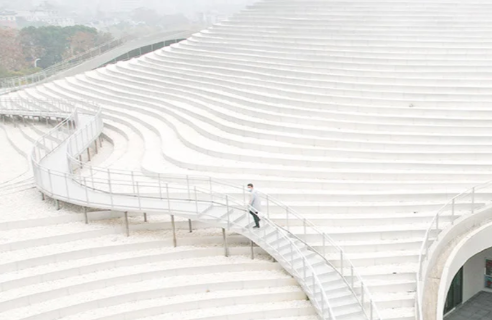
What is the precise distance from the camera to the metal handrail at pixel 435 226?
10.2 meters

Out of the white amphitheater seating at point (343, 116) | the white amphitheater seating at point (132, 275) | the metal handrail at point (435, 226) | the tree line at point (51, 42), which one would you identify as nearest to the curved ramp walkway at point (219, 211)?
the white amphitheater seating at point (132, 275)

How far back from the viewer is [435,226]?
12484 mm

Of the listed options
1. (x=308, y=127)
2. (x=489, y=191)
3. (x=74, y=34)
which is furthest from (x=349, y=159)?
(x=74, y=34)

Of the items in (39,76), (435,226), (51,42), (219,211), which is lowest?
(435,226)

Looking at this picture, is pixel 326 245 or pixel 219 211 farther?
pixel 219 211

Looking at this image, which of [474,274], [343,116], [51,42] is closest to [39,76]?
[343,116]

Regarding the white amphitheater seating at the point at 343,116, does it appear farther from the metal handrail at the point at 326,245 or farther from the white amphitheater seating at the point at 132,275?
the white amphitheater seating at the point at 132,275

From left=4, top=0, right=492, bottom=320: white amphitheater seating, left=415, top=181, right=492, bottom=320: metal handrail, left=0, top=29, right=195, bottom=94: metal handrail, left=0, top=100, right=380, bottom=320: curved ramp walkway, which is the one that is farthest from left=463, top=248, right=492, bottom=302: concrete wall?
left=0, top=29, right=195, bottom=94: metal handrail

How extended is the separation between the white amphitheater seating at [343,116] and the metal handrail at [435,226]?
0.69 feet

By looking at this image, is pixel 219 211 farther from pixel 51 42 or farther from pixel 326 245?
pixel 51 42

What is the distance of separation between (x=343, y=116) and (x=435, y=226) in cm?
529

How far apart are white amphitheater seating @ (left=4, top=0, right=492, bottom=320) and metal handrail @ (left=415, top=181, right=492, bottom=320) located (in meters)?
0.21

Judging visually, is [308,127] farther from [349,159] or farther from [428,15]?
[428,15]

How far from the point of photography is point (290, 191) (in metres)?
14.1
